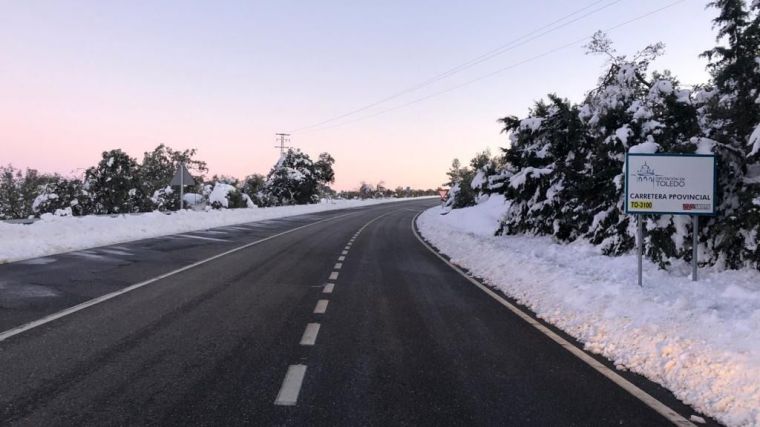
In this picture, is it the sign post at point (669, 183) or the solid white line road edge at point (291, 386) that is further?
the sign post at point (669, 183)

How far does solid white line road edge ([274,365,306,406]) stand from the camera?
440 centimetres

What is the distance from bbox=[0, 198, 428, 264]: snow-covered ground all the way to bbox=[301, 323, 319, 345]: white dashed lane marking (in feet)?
32.7

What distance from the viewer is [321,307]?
27.3 ft

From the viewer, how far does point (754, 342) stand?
5.27 m

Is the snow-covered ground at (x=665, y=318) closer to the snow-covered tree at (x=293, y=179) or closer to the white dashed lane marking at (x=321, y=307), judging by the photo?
the white dashed lane marking at (x=321, y=307)

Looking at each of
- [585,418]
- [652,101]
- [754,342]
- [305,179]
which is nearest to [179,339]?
[585,418]

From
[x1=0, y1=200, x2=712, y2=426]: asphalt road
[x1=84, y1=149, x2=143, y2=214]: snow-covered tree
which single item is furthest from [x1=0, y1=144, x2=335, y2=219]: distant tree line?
[x1=0, y1=200, x2=712, y2=426]: asphalt road

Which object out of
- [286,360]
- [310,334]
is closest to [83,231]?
[310,334]

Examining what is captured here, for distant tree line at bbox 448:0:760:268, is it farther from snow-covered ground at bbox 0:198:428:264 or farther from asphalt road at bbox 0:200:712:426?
snow-covered ground at bbox 0:198:428:264

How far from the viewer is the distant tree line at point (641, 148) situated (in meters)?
10.7

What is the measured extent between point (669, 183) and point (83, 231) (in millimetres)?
17778

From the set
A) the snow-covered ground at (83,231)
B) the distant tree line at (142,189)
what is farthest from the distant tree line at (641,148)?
the distant tree line at (142,189)

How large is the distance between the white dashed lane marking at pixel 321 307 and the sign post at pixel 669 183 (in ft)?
17.6

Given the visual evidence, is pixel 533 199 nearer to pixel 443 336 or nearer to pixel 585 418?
pixel 443 336
